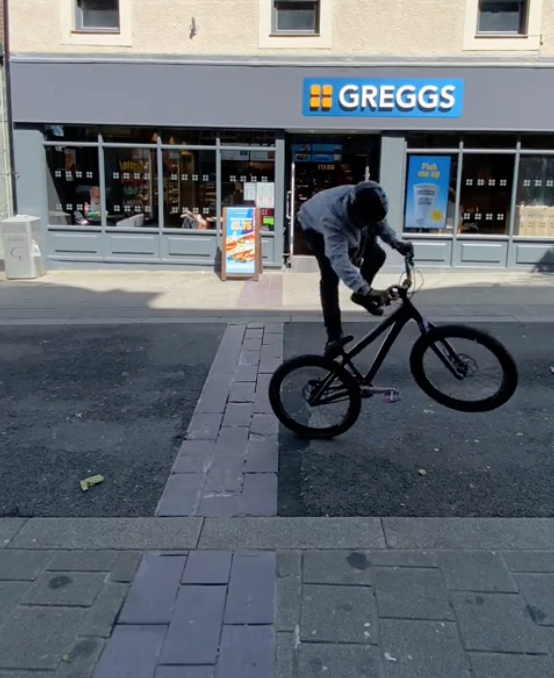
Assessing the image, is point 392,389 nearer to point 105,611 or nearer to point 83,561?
point 83,561

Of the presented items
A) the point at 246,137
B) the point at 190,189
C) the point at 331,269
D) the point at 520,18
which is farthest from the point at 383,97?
the point at 331,269

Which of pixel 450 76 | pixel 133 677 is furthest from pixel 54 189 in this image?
pixel 133 677

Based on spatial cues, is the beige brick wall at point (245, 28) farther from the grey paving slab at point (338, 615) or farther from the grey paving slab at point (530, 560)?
the grey paving slab at point (338, 615)

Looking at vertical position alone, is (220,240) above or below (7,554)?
above

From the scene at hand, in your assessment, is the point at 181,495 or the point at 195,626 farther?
the point at 181,495

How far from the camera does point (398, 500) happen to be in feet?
12.6

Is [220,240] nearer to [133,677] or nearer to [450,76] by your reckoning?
[450,76]

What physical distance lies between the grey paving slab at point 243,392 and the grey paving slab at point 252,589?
235cm

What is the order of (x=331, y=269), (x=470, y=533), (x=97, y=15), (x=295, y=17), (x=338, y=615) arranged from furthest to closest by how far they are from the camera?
1. (x=97, y=15)
2. (x=295, y=17)
3. (x=331, y=269)
4. (x=470, y=533)
5. (x=338, y=615)

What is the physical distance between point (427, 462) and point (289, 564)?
4.94 ft

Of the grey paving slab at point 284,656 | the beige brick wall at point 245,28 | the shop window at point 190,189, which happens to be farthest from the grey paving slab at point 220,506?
the beige brick wall at point 245,28

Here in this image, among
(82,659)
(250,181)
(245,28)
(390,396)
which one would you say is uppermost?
(245,28)

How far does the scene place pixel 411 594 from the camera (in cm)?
293

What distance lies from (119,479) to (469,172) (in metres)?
10.0
